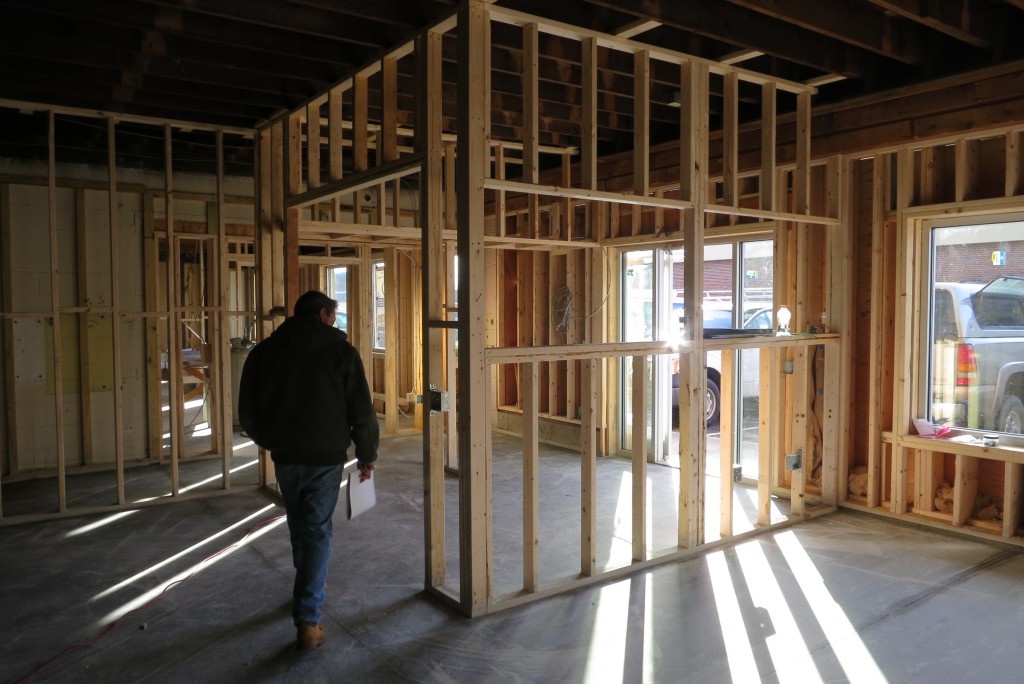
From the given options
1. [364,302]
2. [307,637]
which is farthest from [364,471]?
[364,302]

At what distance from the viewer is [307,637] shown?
3416 millimetres

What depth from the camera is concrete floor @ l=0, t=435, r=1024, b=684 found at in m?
3.24

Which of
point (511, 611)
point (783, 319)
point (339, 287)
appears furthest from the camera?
point (339, 287)

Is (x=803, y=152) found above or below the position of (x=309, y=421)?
above

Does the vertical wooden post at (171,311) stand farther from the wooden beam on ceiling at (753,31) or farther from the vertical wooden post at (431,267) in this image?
the wooden beam on ceiling at (753,31)

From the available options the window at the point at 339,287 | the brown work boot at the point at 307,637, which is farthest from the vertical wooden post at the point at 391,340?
the brown work boot at the point at 307,637

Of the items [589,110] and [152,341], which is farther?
[152,341]

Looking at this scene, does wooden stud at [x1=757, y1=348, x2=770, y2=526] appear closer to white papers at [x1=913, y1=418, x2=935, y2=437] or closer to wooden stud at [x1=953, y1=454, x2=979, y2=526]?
white papers at [x1=913, y1=418, x2=935, y2=437]

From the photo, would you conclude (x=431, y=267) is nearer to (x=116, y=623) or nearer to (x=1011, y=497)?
(x=116, y=623)

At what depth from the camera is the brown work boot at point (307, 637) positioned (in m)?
3.41

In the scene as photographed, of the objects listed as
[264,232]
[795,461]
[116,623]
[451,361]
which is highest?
[264,232]

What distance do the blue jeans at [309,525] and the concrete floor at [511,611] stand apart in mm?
233

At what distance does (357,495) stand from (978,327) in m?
4.52

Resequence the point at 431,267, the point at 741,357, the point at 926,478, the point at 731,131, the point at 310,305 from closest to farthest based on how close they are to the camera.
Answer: the point at 310,305 → the point at 431,267 → the point at 731,131 → the point at 926,478 → the point at 741,357
